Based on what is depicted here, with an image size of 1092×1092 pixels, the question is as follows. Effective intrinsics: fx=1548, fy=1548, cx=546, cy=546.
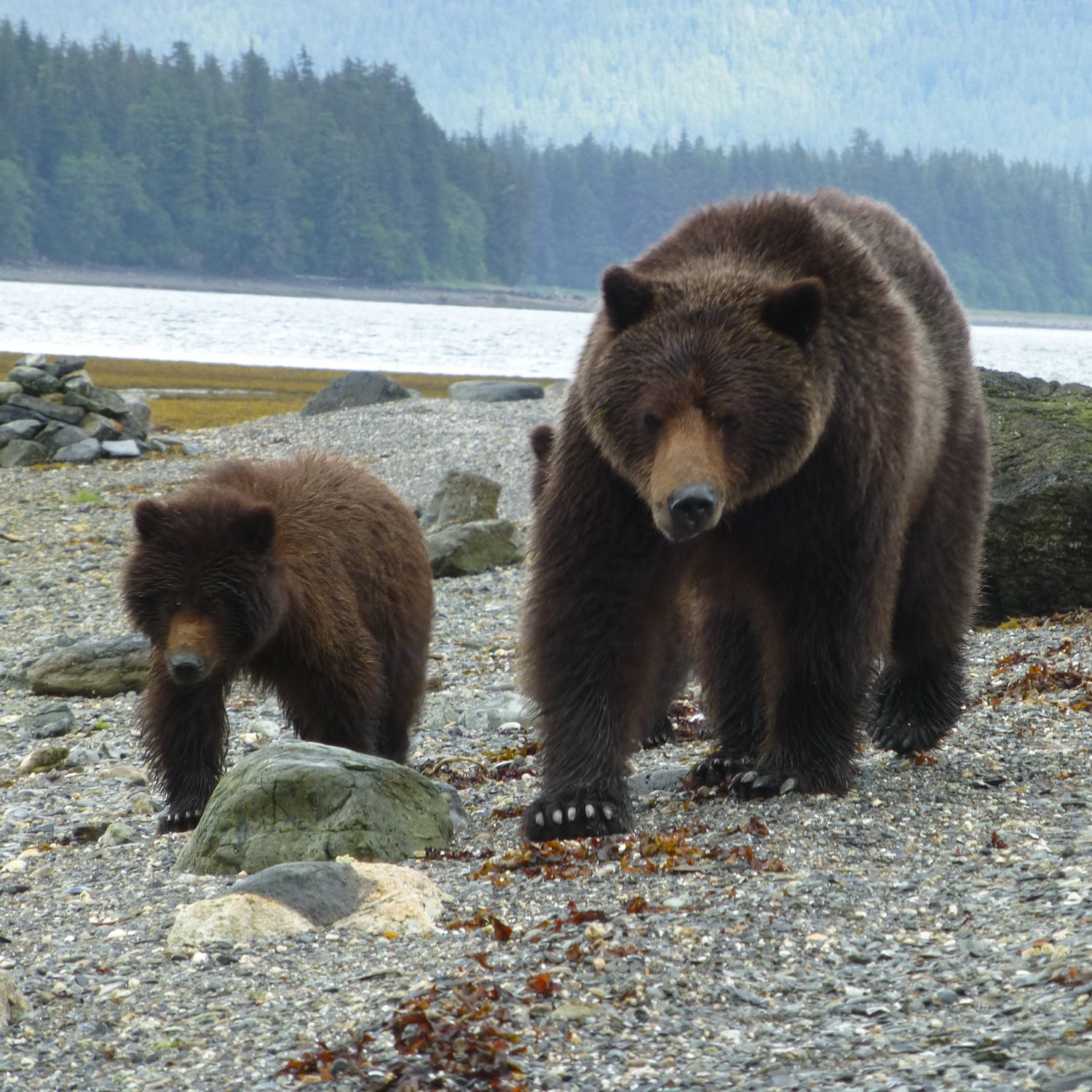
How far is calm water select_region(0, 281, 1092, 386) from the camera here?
4981 cm

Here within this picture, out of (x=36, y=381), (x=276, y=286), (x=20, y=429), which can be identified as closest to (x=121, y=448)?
(x=20, y=429)

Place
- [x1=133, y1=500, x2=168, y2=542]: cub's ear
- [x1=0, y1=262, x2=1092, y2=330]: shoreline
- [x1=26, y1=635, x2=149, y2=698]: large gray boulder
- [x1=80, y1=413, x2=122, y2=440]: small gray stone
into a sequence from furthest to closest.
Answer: [x1=0, y1=262, x2=1092, y2=330]: shoreline
[x1=80, y1=413, x2=122, y2=440]: small gray stone
[x1=26, y1=635, x2=149, y2=698]: large gray boulder
[x1=133, y1=500, x2=168, y2=542]: cub's ear

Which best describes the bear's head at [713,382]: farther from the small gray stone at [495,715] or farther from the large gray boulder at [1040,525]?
the large gray boulder at [1040,525]

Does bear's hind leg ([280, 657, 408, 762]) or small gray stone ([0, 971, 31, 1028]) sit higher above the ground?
bear's hind leg ([280, 657, 408, 762])

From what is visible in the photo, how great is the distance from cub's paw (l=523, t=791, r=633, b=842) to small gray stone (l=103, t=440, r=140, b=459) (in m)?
16.7

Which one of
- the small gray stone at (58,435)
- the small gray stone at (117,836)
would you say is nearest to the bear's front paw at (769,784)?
the small gray stone at (117,836)

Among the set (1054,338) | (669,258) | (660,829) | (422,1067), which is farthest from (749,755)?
(1054,338)

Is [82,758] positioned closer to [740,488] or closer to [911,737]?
[911,737]

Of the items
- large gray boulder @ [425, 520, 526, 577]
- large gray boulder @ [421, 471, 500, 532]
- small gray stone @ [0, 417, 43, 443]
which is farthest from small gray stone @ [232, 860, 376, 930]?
small gray stone @ [0, 417, 43, 443]

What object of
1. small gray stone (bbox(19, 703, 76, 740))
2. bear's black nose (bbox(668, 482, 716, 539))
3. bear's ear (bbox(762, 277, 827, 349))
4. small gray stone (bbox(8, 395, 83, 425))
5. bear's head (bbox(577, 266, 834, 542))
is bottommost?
small gray stone (bbox(19, 703, 76, 740))

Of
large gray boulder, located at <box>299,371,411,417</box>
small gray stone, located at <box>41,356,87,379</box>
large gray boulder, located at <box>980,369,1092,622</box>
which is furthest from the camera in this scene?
large gray boulder, located at <box>299,371,411,417</box>

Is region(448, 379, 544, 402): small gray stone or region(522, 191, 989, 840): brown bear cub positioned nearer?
region(522, 191, 989, 840): brown bear cub

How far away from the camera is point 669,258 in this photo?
5.32 m

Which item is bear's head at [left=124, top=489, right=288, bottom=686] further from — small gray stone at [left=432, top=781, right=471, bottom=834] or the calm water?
the calm water
